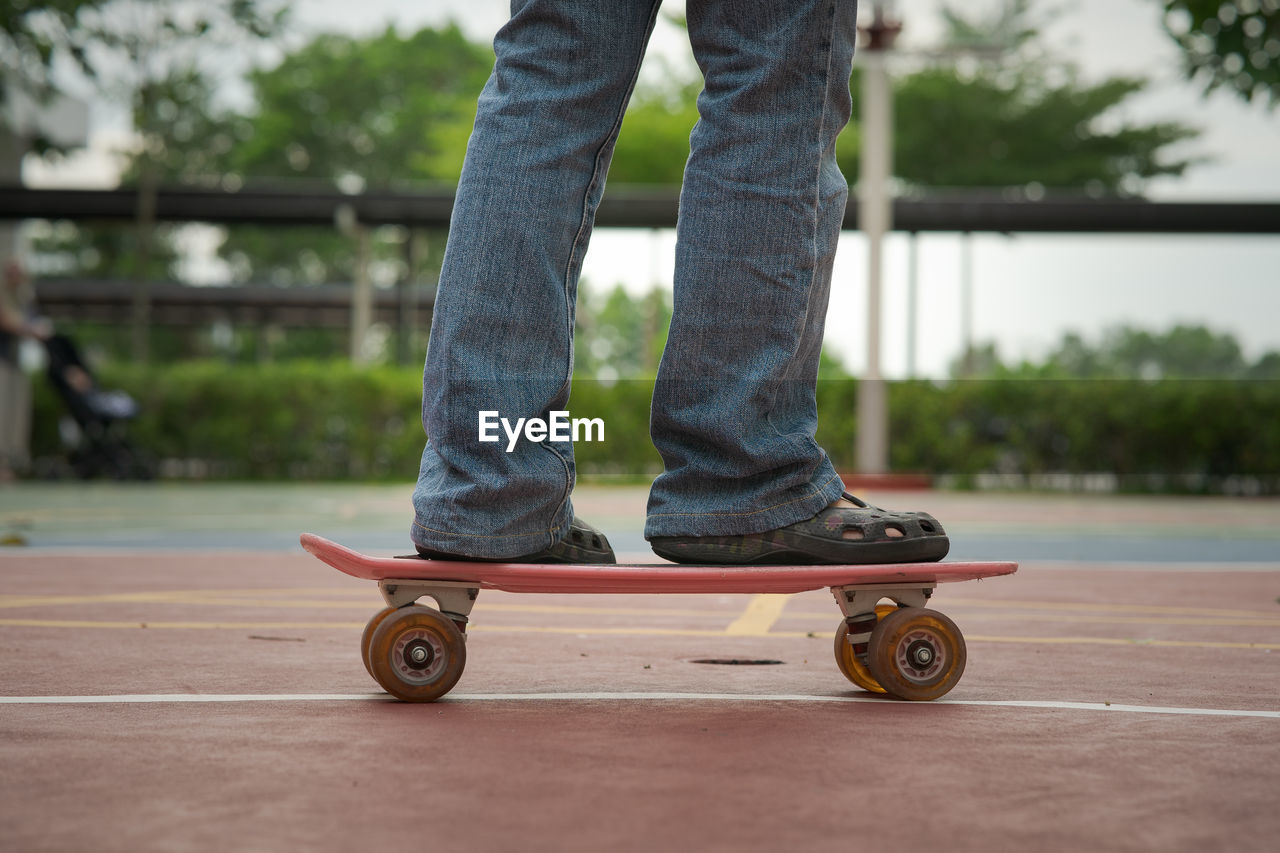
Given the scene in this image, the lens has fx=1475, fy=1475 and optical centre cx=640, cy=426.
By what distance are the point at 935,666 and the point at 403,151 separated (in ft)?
155

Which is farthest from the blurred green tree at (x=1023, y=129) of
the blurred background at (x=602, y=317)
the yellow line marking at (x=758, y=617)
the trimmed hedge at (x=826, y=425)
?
the yellow line marking at (x=758, y=617)

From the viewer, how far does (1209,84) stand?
42.1 ft

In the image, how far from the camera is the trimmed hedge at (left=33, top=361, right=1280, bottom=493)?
17656 mm

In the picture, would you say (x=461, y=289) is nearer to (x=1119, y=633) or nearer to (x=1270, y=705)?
(x=1270, y=705)

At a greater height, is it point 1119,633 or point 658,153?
point 658,153

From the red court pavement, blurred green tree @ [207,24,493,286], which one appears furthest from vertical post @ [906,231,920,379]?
blurred green tree @ [207,24,493,286]

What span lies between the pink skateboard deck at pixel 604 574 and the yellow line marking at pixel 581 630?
1195 mm

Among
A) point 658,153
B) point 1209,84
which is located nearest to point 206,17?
point 1209,84

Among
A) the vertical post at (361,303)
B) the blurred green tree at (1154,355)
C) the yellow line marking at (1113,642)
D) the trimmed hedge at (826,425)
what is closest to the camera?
the yellow line marking at (1113,642)

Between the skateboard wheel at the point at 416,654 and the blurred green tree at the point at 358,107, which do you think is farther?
the blurred green tree at the point at 358,107

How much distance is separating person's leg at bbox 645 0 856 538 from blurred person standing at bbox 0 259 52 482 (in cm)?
1451

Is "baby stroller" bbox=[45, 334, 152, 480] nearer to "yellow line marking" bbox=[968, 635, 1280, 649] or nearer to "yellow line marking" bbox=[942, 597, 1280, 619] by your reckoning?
"yellow line marking" bbox=[942, 597, 1280, 619]

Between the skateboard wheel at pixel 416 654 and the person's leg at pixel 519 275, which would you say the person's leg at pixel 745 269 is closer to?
the person's leg at pixel 519 275

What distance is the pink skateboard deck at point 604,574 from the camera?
2453 millimetres
